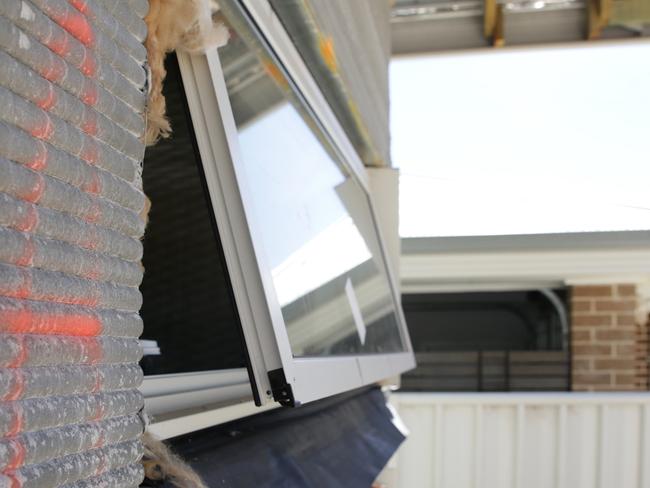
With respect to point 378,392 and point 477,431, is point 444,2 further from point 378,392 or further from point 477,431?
point 378,392

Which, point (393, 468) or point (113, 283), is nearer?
point (113, 283)

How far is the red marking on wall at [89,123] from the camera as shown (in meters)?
0.82

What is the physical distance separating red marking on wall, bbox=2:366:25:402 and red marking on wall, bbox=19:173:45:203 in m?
0.14

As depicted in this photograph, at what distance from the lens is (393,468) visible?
4094mm

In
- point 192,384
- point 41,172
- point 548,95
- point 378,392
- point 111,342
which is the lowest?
point 378,392

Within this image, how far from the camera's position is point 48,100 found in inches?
29.4

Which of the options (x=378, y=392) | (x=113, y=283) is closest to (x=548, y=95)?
(x=378, y=392)

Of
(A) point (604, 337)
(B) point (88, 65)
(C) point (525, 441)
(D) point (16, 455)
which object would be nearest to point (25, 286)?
(D) point (16, 455)

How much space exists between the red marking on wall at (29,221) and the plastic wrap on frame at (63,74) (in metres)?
0.12

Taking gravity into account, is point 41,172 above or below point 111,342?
above

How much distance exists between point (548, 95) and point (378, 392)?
6.60m

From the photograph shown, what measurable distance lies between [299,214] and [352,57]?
1.18 meters

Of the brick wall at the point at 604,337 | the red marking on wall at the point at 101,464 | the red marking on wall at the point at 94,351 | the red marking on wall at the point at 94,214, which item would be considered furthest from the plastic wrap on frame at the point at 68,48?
the brick wall at the point at 604,337

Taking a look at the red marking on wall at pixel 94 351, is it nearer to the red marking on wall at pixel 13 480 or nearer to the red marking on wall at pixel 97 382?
the red marking on wall at pixel 97 382
